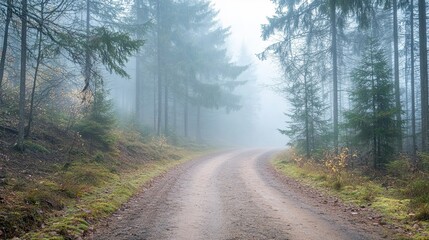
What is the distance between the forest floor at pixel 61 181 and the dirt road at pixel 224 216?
67 centimetres

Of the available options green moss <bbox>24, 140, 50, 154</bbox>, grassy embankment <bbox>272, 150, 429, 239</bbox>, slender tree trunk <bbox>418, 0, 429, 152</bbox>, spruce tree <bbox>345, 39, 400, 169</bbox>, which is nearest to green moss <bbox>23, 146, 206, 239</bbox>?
green moss <bbox>24, 140, 50, 154</bbox>

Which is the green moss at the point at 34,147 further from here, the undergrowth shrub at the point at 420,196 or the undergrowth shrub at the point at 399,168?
the undergrowth shrub at the point at 399,168

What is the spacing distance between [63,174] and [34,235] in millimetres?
5499

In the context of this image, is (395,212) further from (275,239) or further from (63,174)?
(63,174)

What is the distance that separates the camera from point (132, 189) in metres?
11.3

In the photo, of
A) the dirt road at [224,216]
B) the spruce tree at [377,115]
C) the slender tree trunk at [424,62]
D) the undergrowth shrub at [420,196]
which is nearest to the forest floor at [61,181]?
the dirt road at [224,216]

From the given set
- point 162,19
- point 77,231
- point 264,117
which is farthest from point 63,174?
point 264,117

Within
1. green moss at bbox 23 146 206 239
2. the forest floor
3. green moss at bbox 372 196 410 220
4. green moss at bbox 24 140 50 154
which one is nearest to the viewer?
green moss at bbox 23 146 206 239

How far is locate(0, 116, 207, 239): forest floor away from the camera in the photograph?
646cm

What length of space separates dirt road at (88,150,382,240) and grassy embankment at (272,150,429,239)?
112 centimetres

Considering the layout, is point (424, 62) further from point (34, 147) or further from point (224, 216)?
point (34, 147)

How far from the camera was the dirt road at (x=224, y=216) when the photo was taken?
6.41 metres

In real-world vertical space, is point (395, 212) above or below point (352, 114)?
below

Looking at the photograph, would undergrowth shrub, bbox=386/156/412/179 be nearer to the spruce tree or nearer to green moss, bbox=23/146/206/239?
the spruce tree
